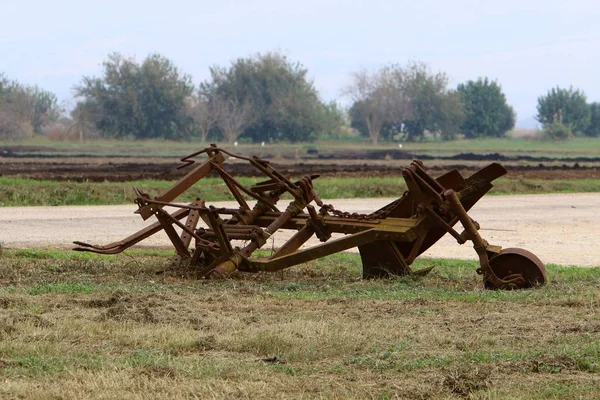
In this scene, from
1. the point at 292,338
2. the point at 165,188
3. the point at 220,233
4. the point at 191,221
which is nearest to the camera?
the point at 292,338

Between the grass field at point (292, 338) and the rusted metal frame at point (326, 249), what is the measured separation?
0.81 ft

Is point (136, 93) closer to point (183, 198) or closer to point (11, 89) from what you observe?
point (11, 89)

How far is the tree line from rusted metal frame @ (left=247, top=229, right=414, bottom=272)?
258 ft

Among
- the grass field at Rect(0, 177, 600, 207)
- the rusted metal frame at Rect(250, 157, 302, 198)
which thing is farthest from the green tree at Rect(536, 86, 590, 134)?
the rusted metal frame at Rect(250, 157, 302, 198)

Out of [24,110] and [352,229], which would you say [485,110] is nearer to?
[24,110]

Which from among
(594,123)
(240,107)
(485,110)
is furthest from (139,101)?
(594,123)

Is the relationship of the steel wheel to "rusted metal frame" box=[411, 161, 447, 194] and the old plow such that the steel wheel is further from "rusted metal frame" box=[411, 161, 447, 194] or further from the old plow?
"rusted metal frame" box=[411, 161, 447, 194]

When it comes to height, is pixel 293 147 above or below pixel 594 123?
below

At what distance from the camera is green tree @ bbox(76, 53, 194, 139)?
92.4m

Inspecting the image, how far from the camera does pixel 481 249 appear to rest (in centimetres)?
1157

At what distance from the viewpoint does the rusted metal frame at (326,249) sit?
11.8 m

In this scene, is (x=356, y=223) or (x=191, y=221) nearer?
(x=356, y=223)

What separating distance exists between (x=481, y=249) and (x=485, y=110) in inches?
4057

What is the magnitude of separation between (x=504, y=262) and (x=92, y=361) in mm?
5501
